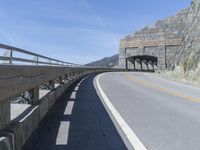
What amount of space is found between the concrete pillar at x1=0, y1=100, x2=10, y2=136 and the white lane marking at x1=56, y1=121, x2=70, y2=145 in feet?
5.15

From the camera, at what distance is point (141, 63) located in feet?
348

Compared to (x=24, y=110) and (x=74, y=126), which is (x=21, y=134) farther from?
(x=74, y=126)

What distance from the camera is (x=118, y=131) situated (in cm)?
783

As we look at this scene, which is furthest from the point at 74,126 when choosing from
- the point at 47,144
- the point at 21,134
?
the point at 21,134

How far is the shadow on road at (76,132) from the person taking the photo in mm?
6496

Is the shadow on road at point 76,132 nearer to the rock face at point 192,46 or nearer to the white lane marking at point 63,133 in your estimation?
the white lane marking at point 63,133

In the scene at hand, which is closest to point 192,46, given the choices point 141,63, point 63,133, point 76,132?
point 76,132

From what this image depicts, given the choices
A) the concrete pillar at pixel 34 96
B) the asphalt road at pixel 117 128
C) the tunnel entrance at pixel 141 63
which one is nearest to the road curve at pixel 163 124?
the asphalt road at pixel 117 128

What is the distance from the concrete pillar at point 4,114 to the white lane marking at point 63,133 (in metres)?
1.57

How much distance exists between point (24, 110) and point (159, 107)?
593cm

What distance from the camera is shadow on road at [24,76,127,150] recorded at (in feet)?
21.3

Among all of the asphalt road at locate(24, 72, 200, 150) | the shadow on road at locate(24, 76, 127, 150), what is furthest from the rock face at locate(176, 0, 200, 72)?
the shadow on road at locate(24, 76, 127, 150)

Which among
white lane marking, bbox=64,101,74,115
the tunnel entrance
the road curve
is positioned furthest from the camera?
the tunnel entrance

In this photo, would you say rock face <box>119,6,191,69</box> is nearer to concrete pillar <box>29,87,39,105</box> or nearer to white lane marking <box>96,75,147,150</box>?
white lane marking <box>96,75,147,150</box>
